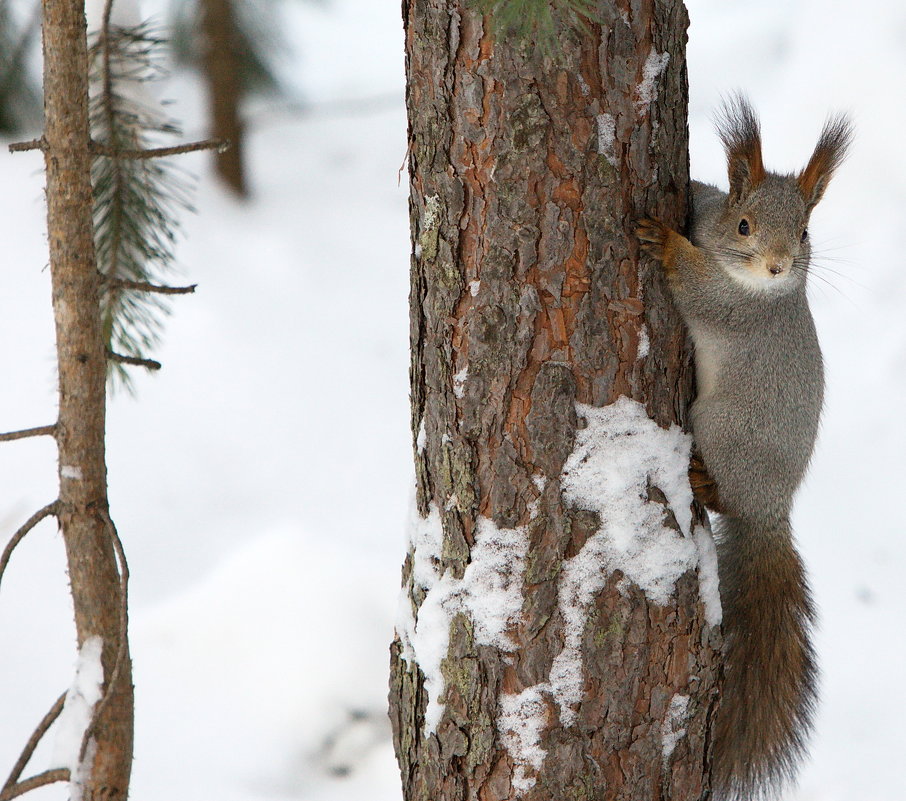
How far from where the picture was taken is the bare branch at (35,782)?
117 centimetres

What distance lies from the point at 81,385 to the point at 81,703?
399 mm

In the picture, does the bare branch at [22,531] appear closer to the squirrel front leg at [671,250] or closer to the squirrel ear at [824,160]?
the squirrel front leg at [671,250]

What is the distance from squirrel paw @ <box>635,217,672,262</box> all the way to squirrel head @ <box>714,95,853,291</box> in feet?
0.44

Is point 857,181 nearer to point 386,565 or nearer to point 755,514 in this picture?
point 386,565

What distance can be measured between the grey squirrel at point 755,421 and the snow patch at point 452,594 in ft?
1.01

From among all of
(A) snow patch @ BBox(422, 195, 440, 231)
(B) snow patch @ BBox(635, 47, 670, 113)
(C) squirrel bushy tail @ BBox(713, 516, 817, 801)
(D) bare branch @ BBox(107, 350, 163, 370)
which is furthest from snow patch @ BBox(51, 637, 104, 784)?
(B) snow patch @ BBox(635, 47, 670, 113)

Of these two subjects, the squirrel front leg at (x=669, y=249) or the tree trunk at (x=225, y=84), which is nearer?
the squirrel front leg at (x=669, y=249)

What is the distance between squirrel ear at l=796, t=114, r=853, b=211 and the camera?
128cm

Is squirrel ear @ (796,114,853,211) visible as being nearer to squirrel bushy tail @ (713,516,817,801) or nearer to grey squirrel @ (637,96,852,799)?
grey squirrel @ (637,96,852,799)

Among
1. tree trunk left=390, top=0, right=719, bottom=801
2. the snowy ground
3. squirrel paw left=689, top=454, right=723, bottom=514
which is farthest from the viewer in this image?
the snowy ground

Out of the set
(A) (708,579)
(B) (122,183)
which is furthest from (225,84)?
(A) (708,579)

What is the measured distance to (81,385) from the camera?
47.6 inches

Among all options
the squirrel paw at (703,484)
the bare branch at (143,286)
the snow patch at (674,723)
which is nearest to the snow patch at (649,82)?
the squirrel paw at (703,484)

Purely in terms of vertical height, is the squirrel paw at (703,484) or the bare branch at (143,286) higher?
the bare branch at (143,286)
